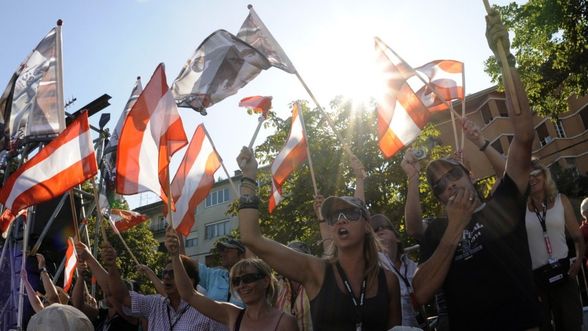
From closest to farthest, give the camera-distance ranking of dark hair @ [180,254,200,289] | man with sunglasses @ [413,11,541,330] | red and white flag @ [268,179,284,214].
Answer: man with sunglasses @ [413,11,541,330] → dark hair @ [180,254,200,289] → red and white flag @ [268,179,284,214]

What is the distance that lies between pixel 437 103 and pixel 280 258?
434cm

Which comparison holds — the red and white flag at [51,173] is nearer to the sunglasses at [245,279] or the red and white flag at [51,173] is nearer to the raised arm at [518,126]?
the sunglasses at [245,279]

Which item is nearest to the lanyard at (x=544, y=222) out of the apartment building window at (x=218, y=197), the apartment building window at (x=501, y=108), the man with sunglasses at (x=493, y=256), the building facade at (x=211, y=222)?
the man with sunglasses at (x=493, y=256)

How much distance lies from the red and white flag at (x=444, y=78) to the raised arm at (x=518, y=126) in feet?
10.7

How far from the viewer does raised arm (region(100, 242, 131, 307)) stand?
4.31 metres

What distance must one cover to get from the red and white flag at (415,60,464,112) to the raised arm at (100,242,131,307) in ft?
12.5

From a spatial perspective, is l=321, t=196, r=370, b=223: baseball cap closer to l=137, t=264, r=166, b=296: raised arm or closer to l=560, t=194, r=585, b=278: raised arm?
l=560, t=194, r=585, b=278: raised arm

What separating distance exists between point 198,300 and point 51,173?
306 centimetres

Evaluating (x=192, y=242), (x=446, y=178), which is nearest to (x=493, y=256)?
(x=446, y=178)

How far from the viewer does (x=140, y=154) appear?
5.10m

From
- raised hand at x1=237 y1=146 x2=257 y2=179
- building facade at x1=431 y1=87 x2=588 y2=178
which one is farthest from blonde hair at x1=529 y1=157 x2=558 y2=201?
building facade at x1=431 y1=87 x2=588 y2=178

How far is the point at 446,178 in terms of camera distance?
278 cm

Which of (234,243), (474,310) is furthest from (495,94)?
(474,310)

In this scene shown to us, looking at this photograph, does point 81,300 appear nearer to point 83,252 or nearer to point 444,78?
point 83,252
